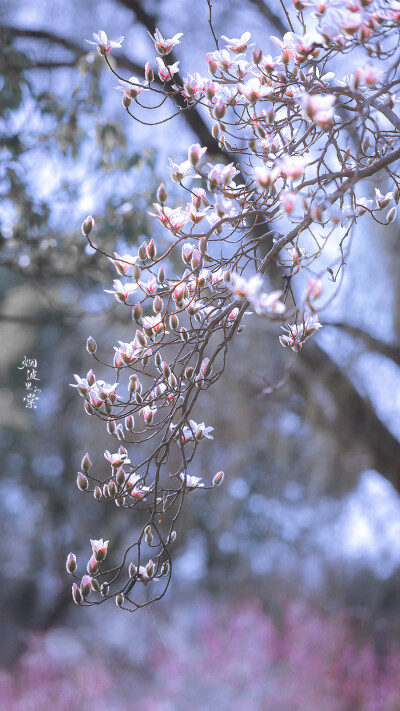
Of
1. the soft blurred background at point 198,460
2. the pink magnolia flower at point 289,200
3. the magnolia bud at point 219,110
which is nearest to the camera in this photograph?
the pink magnolia flower at point 289,200

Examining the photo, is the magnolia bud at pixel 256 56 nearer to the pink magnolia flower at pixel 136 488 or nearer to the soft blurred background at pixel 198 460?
the pink magnolia flower at pixel 136 488

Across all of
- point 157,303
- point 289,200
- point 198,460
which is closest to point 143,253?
point 157,303

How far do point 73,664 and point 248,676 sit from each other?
0.66 meters

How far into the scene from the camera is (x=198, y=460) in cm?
215

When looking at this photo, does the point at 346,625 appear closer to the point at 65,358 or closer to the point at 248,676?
the point at 248,676

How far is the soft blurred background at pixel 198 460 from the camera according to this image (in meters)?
1.46

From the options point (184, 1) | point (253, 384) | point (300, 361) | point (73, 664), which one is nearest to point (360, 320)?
point (300, 361)

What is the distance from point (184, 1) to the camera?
1642 millimetres

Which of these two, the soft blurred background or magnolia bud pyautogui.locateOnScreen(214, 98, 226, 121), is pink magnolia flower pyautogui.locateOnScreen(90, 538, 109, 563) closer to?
magnolia bud pyautogui.locateOnScreen(214, 98, 226, 121)

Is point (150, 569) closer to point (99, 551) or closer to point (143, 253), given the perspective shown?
point (99, 551)

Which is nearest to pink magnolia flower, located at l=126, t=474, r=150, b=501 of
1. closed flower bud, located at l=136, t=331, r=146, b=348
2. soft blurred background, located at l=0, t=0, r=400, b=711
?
closed flower bud, located at l=136, t=331, r=146, b=348

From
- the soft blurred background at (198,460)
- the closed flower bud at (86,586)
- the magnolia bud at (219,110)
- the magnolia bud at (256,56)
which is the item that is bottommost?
the soft blurred background at (198,460)

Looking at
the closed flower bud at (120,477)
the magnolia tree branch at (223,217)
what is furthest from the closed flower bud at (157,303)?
the closed flower bud at (120,477)

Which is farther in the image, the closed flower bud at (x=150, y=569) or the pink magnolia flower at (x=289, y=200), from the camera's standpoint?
the closed flower bud at (x=150, y=569)
